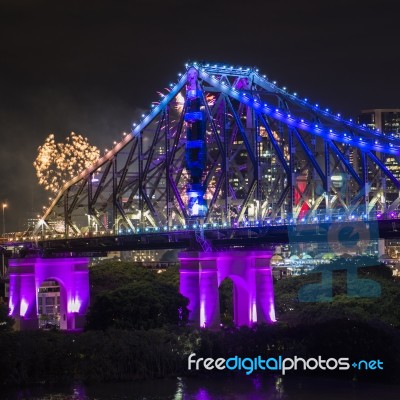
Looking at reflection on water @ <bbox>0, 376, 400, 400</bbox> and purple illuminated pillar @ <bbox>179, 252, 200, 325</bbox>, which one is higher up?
purple illuminated pillar @ <bbox>179, 252, 200, 325</bbox>

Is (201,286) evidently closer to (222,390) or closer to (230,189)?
(230,189)

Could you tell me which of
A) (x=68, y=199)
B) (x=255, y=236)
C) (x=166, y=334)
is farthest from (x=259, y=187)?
(x=68, y=199)

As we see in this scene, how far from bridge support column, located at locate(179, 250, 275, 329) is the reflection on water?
56.2ft

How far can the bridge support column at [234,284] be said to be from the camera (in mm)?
82500

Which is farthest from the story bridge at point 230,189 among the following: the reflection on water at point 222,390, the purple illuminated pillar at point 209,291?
the reflection on water at point 222,390

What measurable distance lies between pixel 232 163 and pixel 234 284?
9.07 metres

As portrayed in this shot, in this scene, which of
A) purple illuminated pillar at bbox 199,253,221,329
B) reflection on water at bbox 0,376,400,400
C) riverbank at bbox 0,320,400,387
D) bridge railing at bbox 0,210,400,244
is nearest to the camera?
reflection on water at bbox 0,376,400,400

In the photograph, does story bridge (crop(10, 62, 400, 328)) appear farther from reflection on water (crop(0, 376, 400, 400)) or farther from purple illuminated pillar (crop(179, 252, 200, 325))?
reflection on water (crop(0, 376, 400, 400))

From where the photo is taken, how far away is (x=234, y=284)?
3580 inches

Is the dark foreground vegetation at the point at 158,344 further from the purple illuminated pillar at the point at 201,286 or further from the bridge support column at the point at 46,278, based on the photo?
the bridge support column at the point at 46,278

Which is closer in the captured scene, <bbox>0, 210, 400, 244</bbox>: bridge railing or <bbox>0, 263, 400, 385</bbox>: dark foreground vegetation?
<bbox>0, 263, 400, 385</bbox>: dark foreground vegetation

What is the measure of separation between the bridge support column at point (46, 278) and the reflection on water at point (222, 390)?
30.8 metres

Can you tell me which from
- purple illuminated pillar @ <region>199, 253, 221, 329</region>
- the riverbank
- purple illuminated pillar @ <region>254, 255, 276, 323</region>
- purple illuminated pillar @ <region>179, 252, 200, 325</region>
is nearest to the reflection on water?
the riverbank

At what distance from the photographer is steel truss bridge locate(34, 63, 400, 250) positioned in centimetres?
7800
